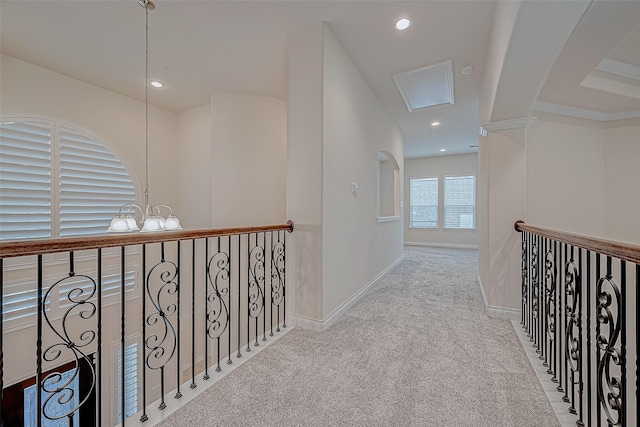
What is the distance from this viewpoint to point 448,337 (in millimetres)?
2348

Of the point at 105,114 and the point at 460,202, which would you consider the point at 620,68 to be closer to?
the point at 460,202

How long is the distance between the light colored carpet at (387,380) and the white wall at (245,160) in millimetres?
2074

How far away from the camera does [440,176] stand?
8031 millimetres

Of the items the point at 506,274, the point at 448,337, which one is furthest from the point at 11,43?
the point at 506,274

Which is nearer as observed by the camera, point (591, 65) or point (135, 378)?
point (591, 65)

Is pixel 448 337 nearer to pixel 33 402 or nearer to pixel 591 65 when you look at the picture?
pixel 591 65

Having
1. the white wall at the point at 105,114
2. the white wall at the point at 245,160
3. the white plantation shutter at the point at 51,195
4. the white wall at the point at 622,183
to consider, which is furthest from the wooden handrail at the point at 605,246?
the white wall at the point at 105,114

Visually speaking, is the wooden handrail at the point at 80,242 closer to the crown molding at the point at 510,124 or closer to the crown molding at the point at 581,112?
the crown molding at the point at 510,124

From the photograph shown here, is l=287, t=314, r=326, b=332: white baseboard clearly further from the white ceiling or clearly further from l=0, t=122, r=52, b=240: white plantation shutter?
l=0, t=122, r=52, b=240: white plantation shutter

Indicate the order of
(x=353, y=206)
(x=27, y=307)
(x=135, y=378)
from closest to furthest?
(x=27, y=307)
(x=353, y=206)
(x=135, y=378)

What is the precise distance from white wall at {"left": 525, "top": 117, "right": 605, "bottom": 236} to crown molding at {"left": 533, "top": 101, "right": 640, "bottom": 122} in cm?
12

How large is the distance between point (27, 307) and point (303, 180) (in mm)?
3373

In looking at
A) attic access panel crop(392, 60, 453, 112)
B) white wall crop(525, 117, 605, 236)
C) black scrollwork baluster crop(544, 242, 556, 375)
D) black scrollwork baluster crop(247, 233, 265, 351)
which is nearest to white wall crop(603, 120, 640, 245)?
white wall crop(525, 117, 605, 236)

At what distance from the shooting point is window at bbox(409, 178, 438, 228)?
8188mm
